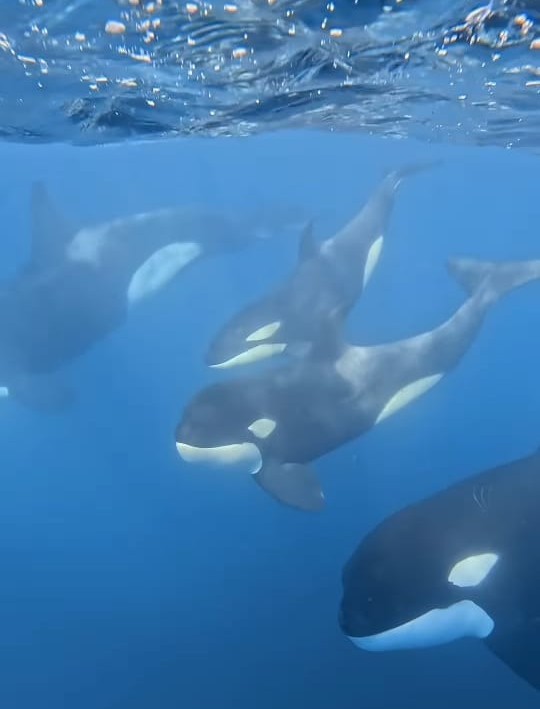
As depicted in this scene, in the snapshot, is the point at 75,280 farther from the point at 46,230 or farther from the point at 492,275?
the point at 492,275

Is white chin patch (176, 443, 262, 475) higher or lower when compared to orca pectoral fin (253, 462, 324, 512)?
higher

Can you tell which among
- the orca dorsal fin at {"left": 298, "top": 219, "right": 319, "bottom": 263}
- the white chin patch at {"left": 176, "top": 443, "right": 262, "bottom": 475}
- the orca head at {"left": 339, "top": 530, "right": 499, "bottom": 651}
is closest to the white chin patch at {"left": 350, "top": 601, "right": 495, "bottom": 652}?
the orca head at {"left": 339, "top": 530, "right": 499, "bottom": 651}

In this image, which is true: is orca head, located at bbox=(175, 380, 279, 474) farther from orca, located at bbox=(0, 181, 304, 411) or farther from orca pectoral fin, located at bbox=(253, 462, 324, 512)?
orca, located at bbox=(0, 181, 304, 411)

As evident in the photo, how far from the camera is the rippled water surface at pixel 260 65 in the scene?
9.26m

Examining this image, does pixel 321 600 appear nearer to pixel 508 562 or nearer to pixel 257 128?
pixel 508 562

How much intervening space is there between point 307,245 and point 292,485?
4.80m

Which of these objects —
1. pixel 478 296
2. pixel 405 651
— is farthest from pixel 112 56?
pixel 405 651

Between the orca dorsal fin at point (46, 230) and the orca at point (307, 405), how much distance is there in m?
5.13

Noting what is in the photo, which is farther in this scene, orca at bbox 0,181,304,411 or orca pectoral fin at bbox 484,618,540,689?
orca at bbox 0,181,304,411

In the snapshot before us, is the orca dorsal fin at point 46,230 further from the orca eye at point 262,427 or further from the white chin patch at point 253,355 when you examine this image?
the orca eye at point 262,427

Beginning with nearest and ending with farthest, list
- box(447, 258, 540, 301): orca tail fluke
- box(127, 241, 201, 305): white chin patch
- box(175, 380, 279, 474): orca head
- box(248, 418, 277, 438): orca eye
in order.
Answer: box(175, 380, 279, 474): orca head → box(248, 418, 277, 438): orca eye → box(447, 258, 540, 301): orca tail fluke → box(127, 241, 201, 305): white chin patch

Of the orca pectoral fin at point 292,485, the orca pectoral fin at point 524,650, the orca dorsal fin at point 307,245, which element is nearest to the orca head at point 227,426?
the orca pectoral fin at point 292,485

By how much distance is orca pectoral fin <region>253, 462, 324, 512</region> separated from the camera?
396 inches

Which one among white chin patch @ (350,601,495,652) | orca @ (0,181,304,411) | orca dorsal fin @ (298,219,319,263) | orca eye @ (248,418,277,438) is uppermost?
orca @ (0,181,304,411)
